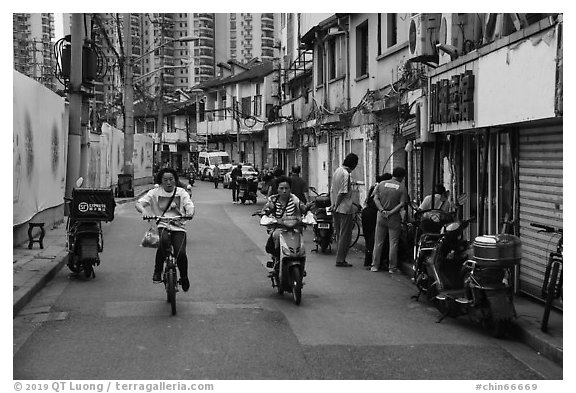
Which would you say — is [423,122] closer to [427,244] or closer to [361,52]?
[427,244]

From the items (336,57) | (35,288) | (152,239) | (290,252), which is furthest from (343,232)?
(336,57)

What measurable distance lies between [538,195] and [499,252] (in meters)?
1.76

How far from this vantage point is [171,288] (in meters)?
9.09

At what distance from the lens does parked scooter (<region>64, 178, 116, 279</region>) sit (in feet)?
37.9

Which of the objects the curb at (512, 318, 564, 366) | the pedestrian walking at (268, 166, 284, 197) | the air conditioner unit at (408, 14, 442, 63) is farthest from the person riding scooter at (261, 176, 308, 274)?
the air conditioner unit at (408, 14, 442, 63)

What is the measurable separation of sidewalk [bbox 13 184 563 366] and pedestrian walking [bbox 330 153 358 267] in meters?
0.42

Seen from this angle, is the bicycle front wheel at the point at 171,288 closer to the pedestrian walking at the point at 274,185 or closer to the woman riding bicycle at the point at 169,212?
the woman riding bicycle at the point at 169,212

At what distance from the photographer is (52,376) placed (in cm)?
646

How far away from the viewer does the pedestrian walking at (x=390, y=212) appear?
12414 millimetres

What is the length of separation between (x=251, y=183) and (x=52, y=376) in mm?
24451

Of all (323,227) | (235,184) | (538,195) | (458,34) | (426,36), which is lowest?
(323,227)

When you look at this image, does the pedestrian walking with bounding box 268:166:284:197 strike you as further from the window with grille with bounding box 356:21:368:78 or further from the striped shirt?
the window with grille with bounding box 356:21:368:78

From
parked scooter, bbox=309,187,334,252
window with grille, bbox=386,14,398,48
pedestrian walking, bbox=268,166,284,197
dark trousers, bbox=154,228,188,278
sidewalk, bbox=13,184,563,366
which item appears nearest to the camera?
sidewalk, bbox=13,184,563,366

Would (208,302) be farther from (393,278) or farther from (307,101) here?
(307,101)
